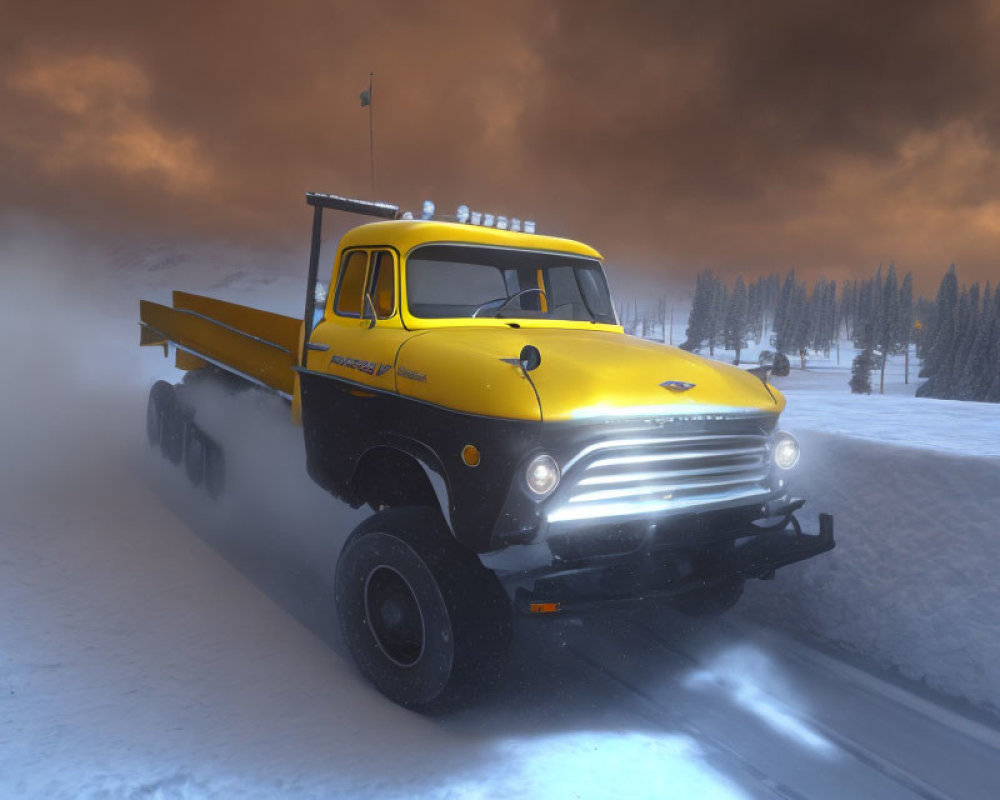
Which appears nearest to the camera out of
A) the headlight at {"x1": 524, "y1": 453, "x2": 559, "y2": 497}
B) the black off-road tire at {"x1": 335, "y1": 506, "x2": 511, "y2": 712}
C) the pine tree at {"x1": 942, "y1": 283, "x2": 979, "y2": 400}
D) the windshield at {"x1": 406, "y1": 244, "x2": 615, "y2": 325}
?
the headlight at {"x1": 524, "y1": 453, "x2": 559, "y2": 497}

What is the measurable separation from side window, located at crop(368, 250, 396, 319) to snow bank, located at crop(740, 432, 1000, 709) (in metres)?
3.30

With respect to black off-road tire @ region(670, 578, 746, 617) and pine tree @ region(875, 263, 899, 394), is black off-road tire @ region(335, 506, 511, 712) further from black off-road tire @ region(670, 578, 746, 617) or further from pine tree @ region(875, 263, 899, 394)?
pine tree @ region(875, 263, 899, 394)

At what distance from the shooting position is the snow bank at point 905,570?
13.6 feet

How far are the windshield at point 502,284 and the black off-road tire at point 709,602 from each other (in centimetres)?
204

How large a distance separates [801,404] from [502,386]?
6.46 meters

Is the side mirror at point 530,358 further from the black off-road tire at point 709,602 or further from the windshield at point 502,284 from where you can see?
the black off-road tire at point 709,602

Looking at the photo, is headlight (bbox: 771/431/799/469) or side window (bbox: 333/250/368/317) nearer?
headlight (bbox: 771/431/799/469)

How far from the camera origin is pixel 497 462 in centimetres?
327

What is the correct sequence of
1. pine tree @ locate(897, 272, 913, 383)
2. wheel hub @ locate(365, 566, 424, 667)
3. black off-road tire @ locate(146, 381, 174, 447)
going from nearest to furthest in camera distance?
wheel hub @ locate(365, 566, 424, 667), black off-road tire @ locate(146, 381, 174, 447), pine tree @ locate(897, 272, 913, 383)

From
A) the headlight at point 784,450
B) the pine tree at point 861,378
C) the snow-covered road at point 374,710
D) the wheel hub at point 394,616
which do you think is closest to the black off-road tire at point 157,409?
the snow-covered road at point 374,710

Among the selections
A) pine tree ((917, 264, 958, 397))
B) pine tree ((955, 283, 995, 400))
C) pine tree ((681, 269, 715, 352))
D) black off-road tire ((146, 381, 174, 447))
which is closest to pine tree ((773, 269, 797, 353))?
pine tree ((681, 269, 715, 352))

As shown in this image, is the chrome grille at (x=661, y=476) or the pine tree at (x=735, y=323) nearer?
the chrome grille at (x=661, y=476)

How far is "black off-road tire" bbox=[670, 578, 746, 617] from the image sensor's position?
4875 millimetres

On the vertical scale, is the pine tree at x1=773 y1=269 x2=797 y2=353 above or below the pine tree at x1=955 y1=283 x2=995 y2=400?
above
